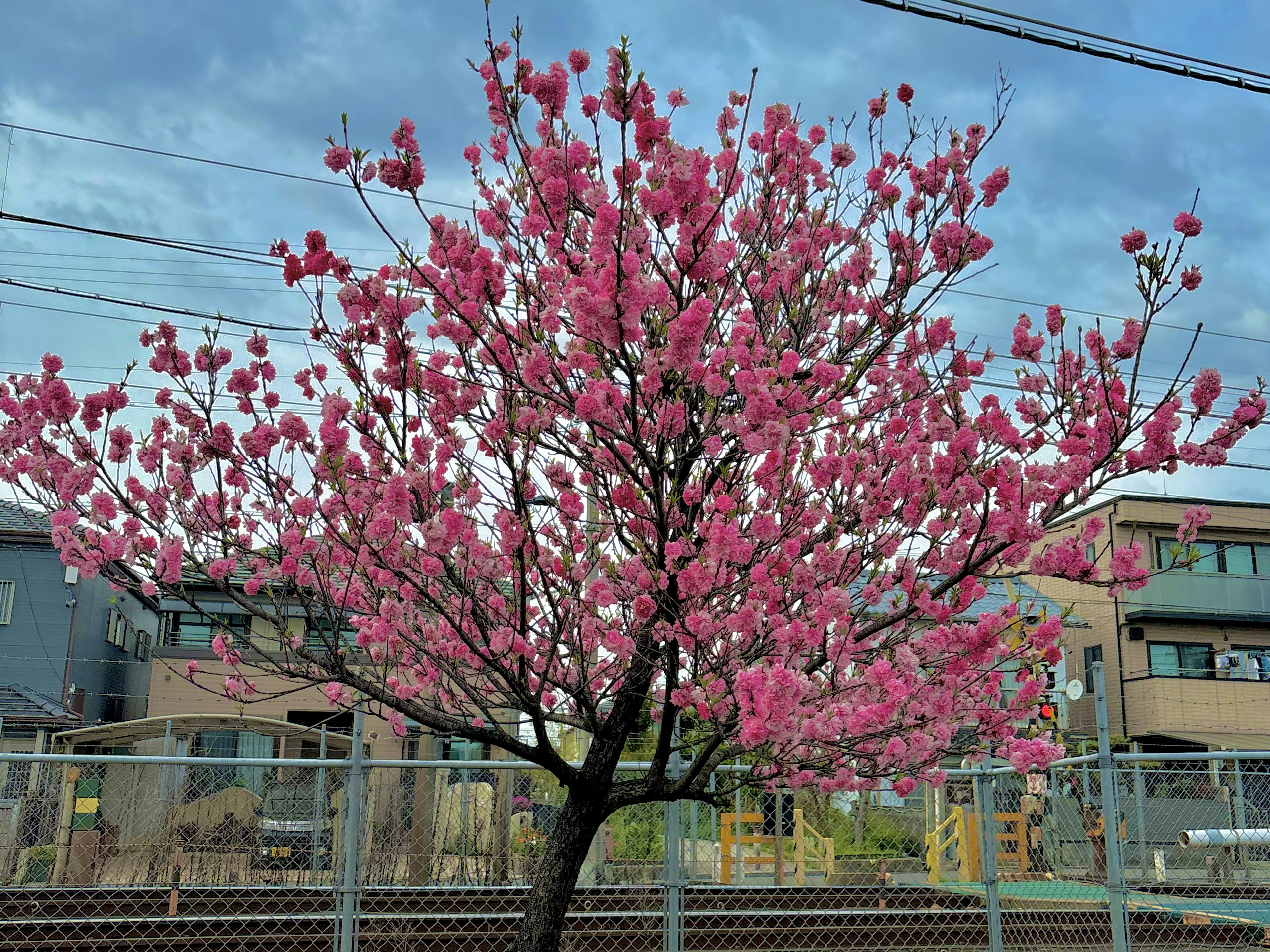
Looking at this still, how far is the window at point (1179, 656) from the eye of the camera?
2634cm

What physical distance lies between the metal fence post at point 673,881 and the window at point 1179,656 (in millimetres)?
25403

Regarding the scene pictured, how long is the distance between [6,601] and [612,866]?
20.5 metres

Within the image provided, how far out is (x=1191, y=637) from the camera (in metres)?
26.5

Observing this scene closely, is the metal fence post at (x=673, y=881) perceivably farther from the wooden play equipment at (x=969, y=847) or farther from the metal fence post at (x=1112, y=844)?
the wooden play equipment at (x=969, y=847)

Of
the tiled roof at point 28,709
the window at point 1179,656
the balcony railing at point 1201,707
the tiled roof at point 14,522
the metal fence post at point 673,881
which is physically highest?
the tiled roof at point 14,522

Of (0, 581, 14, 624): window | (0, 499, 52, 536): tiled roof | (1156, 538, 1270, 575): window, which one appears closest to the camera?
(0, 499, 52, 536): tiled roof

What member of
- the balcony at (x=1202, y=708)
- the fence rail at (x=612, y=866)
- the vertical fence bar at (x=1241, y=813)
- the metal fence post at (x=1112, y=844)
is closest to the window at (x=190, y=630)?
the fence rail at (x=612, y=866)

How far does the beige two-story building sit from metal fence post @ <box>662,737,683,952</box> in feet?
75.0

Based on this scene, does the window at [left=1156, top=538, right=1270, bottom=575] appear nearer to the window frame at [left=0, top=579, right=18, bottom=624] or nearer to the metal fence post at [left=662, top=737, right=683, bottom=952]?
the metal fence post at [left=662, top=737, right=683, bottom=952]

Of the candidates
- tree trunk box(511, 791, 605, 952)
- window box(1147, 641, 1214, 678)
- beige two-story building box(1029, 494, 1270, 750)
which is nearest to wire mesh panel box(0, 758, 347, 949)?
tree trunk box(511, 791, 605, 952)

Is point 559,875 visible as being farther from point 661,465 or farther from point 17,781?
point 17,781

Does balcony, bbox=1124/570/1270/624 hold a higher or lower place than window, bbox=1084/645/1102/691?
higher

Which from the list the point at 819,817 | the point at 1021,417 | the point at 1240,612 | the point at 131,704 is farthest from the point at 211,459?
the point at 1240,612

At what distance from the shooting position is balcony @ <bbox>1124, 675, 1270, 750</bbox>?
25547 mm
